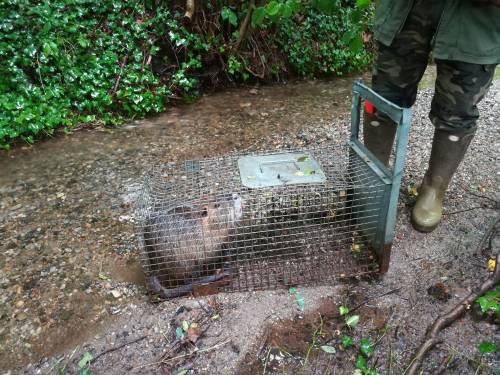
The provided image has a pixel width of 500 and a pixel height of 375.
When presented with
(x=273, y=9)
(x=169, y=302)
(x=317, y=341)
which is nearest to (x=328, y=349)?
(x=317, y=341)

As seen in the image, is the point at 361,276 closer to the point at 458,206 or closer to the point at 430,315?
the point at 430,315

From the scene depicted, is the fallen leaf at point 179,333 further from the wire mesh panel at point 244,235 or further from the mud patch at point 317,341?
the mud patch at point 317,341

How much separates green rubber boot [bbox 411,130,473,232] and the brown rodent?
1.12 meters

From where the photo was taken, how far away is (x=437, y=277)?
2.16 m

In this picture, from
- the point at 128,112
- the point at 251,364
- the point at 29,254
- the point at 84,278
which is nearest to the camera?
the point at 251,364

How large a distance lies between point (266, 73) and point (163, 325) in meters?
4.11

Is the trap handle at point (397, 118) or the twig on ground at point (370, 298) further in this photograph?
the twig on ground at point (370, 298)

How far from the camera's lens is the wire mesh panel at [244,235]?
207 cm

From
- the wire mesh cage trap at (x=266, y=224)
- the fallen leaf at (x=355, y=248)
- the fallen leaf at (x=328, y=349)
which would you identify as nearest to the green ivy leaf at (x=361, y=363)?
the fallen leaf at (x=328, y=349)

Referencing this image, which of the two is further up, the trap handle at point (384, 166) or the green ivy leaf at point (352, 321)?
the trap handle at point (384, 166)

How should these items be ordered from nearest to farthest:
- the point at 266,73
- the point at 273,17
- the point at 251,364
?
the point at 251,364, the point at 273,17, the point at 266,73

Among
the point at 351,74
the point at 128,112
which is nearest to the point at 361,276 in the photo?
the point at 128,112

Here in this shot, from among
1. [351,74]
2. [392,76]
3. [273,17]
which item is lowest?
[351,74]

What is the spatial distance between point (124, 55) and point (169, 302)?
355 cm
